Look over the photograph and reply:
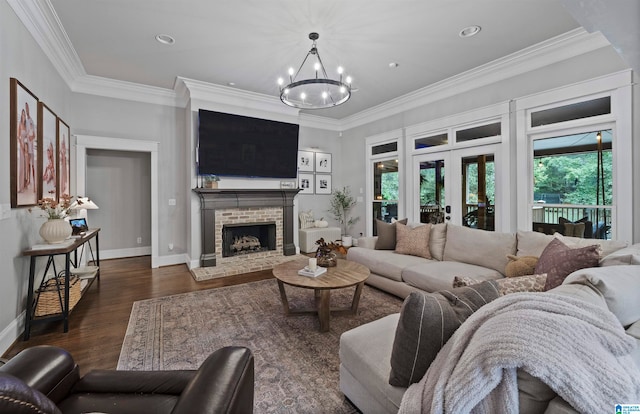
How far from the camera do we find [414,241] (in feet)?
12.2

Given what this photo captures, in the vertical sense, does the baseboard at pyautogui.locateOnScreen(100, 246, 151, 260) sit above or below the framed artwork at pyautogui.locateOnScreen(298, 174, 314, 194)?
below

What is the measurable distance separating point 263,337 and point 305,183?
453cm

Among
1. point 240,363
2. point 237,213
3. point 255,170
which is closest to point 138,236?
point 237,213

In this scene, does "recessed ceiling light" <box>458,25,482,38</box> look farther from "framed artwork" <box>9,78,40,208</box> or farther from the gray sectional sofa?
"framed artwork" <box>9,78,40,208</box>

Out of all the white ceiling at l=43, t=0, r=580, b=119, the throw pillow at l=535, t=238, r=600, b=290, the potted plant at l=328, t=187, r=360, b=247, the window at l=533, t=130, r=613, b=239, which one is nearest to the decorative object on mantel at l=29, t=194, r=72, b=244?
the white ceiling at l=43, t=0, r=580, b=119

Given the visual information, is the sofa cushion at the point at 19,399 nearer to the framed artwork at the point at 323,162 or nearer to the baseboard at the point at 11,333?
the baseboard at the point at 11,333

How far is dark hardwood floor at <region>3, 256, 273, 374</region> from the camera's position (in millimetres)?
2326

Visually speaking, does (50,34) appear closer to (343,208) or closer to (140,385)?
(140,385)

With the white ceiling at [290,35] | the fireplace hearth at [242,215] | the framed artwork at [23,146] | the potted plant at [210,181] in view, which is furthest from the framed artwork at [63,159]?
the potted plant at [210,181]

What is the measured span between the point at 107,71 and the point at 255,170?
8.74 feet

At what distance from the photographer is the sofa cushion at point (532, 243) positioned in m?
2.70

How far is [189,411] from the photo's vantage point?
814 millimetres

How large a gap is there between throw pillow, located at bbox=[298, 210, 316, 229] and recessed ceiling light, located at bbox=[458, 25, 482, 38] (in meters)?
4.40

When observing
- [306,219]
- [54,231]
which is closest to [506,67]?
[306,219]
